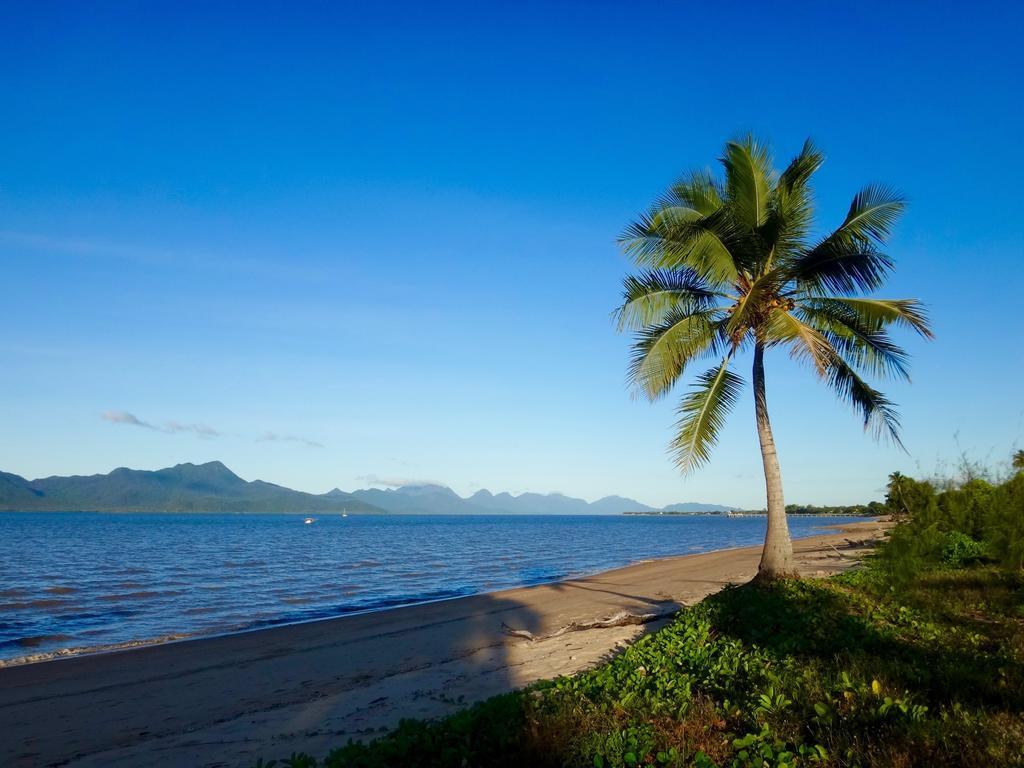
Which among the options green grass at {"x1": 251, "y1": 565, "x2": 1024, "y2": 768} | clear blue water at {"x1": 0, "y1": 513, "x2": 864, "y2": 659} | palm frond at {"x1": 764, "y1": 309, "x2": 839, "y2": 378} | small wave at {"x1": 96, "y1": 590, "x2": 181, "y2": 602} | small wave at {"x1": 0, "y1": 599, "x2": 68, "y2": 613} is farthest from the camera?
small wave at {"x1": 96, "y1": 590, "x2": 181, "y2": 602}

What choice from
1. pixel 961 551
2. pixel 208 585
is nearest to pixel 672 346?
pixel 961 551

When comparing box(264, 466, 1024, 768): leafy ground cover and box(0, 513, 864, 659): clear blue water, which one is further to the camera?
box(0, 513, 864, 659): clear blue water

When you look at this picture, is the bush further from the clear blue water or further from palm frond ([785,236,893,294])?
the clear blue water

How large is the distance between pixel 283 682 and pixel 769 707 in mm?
8590

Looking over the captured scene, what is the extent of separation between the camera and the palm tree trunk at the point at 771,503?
44.6ft

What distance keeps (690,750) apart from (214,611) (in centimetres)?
1975

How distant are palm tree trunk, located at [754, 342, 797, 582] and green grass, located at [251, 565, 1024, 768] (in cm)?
395

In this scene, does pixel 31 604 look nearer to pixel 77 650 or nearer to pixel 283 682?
pixel 77 650

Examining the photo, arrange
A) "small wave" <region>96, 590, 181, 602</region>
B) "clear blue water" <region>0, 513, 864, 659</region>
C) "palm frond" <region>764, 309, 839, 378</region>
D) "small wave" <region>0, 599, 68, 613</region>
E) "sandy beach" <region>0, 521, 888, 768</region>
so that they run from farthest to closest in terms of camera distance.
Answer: "small wave" <region>96, 590, 181, 602</region> → "small wave" <region>0, 599, 68, 613</region> → "clear blue water" <region>0, 513, 864, 659</region> → "palm frond" <region>764, 309, 839, 378</region> → "sandy beach" <region>0, 521, 888, 768</region>

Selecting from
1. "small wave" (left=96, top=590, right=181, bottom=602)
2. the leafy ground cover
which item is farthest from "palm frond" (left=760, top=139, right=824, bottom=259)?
A: "small wave" (left=96, top=590, right=181, bottom=602)

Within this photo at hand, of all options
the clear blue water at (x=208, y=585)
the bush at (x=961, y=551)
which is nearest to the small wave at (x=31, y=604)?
the clear blue water at (x=208, y=585)

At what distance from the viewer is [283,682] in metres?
11.4

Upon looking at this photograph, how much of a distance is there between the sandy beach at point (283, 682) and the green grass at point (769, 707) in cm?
222

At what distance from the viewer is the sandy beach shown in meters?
7.86
